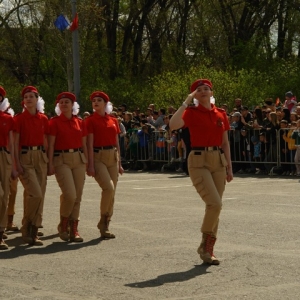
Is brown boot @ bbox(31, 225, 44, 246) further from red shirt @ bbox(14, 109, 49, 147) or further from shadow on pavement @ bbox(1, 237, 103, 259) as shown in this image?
red shirt @ bbox(14, 109, 49, 147)

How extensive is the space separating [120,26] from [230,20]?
533 cm

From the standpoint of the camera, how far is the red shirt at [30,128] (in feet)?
42.7

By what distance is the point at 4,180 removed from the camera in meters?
12.7

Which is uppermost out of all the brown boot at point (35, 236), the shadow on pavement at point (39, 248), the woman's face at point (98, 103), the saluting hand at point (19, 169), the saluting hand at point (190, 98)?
the woman's face at point (98, 103)

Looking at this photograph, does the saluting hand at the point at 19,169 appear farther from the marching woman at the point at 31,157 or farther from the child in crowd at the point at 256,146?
the child in crowd at the point at 256,146

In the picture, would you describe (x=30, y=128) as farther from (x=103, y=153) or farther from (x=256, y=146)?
(x=256, y=146)

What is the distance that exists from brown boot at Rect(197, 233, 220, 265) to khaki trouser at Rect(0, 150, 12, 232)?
2.91 m

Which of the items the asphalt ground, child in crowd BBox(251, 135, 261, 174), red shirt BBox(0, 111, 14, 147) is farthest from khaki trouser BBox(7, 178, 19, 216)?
child in crowd BBox(251, 135, 261, 174)

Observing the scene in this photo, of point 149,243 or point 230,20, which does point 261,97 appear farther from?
point 149,243

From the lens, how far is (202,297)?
8.81 meters

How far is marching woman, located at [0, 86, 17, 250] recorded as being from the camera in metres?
12.6

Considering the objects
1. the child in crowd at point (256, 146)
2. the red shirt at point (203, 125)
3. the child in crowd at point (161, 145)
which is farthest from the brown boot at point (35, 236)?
the child in crowd at point (161, 145)

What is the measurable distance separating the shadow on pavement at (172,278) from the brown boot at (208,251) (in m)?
0.17

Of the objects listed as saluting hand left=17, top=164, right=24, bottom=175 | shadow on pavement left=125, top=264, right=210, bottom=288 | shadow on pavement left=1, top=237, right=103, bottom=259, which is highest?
saluting hand left=17, top=164, right=24, bottom=175
